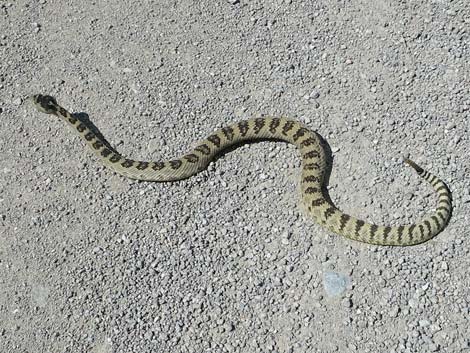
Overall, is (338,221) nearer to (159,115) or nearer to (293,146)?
(293,146)

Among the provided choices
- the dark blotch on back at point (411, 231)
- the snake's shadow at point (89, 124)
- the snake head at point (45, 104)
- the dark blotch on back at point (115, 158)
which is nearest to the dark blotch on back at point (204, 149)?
the dark blotch on back at point (115, 158)

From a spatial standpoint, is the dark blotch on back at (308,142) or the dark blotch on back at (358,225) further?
the dark blotch on back at (308,142)

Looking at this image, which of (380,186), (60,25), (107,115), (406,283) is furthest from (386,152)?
(60,25)

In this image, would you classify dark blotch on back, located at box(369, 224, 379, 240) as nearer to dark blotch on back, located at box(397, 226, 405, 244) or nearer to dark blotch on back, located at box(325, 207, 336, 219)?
dark blotch on back, located at box(397, 226, 405, 244)

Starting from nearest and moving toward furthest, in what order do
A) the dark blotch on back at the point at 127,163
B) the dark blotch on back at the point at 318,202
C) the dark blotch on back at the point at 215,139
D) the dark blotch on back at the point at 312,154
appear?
the dark blotch on back at the point at 318,202 → the dark blotch on back at the point at 312,154 → the dark blotch on back at the point at 127,163 → the dark blotch on back at the point at 215,139

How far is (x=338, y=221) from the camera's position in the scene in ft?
26.1

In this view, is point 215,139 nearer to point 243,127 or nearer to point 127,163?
point 243,127

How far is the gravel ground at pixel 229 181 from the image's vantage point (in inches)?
289

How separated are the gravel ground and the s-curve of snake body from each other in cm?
15

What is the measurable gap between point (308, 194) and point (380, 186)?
3.03ft

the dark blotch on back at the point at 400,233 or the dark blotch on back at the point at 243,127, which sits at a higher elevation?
the dark blotch on back at the point at 243,127

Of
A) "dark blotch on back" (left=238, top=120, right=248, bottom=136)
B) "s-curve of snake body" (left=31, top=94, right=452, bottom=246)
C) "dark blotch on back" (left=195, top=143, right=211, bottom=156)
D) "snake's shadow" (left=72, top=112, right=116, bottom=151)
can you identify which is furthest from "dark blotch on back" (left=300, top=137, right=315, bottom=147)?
"snake's shadow" (left=72, top=112, right=116, bottom=151)

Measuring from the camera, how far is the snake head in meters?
9.24

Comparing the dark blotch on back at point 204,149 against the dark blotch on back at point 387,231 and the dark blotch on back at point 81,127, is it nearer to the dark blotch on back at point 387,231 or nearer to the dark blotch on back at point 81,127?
the dark blotch on back at point 81,127
